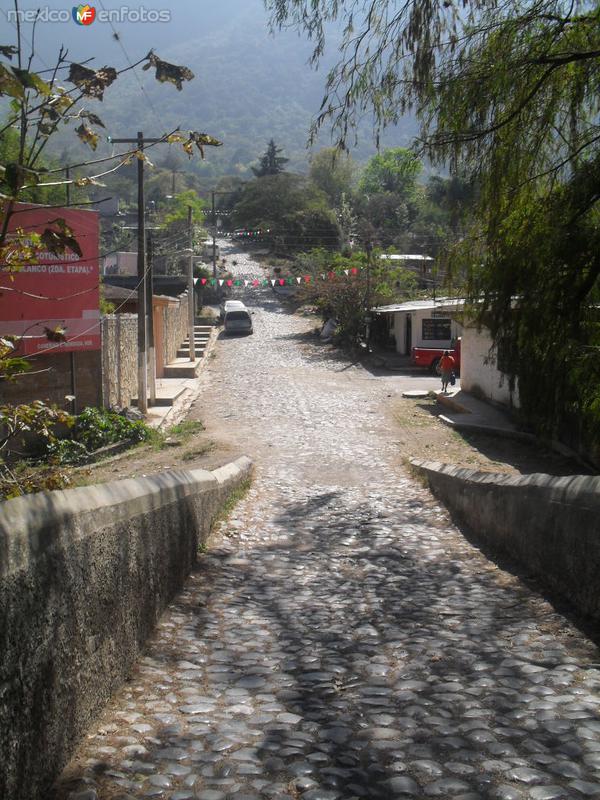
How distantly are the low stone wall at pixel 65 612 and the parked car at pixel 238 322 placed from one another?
4163 centimetres

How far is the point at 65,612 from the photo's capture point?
373 cm

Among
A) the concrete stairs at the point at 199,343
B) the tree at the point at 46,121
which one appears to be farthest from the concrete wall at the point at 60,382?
the concrete stairs at the point at 199,343

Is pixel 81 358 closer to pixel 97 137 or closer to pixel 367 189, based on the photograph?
pixel 97 137

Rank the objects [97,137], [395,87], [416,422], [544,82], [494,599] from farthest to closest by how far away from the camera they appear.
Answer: [416,422] < [395,87] < [544,82] < [494,599] < [97,137]

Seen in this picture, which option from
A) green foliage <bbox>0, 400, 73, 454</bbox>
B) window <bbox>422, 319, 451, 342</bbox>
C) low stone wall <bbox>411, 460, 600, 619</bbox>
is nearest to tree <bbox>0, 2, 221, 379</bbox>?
green foliage <bbox>0, 400, 73, 454</bbox>

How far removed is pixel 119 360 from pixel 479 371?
32.6 ft

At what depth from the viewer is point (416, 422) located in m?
21.2

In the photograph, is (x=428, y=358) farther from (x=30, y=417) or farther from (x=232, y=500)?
(x=30, y=417)

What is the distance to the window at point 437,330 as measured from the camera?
117 ft

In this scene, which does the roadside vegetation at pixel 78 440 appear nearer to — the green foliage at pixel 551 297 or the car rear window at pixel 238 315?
the green foliage at pixel 551 297

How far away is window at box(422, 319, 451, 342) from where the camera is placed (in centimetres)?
Result: 3556

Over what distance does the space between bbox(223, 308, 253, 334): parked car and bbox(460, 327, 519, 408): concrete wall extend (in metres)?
22.5

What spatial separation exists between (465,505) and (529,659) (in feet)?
15.4

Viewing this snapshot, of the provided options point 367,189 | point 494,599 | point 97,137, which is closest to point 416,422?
point 494,599
